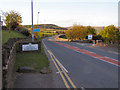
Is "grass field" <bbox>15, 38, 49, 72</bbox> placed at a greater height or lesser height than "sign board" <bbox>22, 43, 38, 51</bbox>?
lesser

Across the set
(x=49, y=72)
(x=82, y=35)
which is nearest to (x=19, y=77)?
(x=49, y=72)

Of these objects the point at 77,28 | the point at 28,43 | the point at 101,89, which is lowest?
the point at 101,89

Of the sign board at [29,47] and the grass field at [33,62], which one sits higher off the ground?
the sign board at [29,47]

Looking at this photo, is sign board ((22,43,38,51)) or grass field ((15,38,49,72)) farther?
sign board ((22,43,38,51))

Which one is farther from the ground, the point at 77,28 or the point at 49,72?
the point at 77,28

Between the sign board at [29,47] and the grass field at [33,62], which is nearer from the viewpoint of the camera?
the grass field at [33,62]

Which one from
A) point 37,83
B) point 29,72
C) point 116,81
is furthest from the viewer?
point 29,72

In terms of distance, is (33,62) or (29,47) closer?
(33,62)

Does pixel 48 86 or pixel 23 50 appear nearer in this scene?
pixel 48 86

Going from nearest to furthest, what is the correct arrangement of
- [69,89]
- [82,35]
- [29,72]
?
[69,89]
[29,72]
[82,35]

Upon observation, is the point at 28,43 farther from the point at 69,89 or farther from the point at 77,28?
the point at 77,28

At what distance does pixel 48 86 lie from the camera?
23.3ft

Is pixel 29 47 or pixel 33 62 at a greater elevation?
pixel 29 47

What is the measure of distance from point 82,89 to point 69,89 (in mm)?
615
